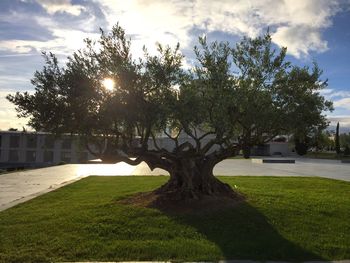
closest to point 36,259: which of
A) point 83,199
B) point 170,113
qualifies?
point 170,113

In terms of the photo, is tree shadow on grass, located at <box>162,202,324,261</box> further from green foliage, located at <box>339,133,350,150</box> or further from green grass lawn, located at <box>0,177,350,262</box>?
green foliage, located at <box>339,133,350,150</box>

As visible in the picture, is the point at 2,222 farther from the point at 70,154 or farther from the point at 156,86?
the point at 70,154

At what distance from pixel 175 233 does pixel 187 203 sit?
2166 mm

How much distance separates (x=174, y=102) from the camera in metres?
8.77

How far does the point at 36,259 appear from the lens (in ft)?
21.1

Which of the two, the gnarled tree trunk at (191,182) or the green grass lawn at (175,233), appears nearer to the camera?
the green grass lawn at (175,233)

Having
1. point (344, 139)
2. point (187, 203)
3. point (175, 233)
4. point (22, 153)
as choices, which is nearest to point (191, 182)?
point (187, 203)

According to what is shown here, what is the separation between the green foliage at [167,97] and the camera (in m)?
8.60

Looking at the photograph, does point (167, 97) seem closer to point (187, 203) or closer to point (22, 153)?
point (187, 203)

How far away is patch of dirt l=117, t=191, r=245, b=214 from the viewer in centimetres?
947

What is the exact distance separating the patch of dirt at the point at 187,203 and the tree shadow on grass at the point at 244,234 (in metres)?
0.24

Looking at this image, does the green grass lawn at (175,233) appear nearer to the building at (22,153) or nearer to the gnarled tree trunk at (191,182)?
the gnarled tree trunk at (191,182)

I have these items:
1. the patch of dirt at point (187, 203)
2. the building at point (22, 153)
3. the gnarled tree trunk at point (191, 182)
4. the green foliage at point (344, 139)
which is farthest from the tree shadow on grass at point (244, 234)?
the green foliage at point (344, 139)

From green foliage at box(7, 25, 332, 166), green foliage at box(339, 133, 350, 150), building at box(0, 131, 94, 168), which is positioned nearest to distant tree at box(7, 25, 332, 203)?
green foliage at box(7, 25, 332, 166)
